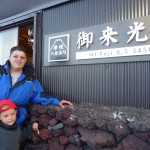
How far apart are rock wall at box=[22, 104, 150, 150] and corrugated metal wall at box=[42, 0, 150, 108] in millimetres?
545

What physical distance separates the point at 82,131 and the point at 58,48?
1.88m

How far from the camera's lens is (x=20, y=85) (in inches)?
145

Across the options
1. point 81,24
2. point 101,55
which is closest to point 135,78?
point 101,55

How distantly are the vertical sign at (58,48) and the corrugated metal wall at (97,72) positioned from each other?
0.17 m

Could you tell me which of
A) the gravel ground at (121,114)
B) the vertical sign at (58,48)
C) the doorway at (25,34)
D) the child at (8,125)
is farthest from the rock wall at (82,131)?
the doorway at (25,34)

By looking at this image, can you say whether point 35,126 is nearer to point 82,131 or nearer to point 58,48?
point 82,131

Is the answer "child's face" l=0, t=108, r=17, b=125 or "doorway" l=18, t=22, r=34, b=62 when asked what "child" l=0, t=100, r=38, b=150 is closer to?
"child's face" l=0, t=108, r=17, b=125

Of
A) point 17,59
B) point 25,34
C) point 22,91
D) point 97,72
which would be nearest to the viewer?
point 22,91

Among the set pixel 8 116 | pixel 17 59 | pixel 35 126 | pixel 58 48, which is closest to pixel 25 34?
pixel 58 48

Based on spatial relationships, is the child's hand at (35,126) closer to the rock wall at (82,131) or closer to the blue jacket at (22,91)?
the rock wall at (82,131)

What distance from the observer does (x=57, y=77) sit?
4574mm

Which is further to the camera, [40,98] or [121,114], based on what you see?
[40,98]

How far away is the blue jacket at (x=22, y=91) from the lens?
3.61 m

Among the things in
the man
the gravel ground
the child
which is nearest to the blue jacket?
the man
